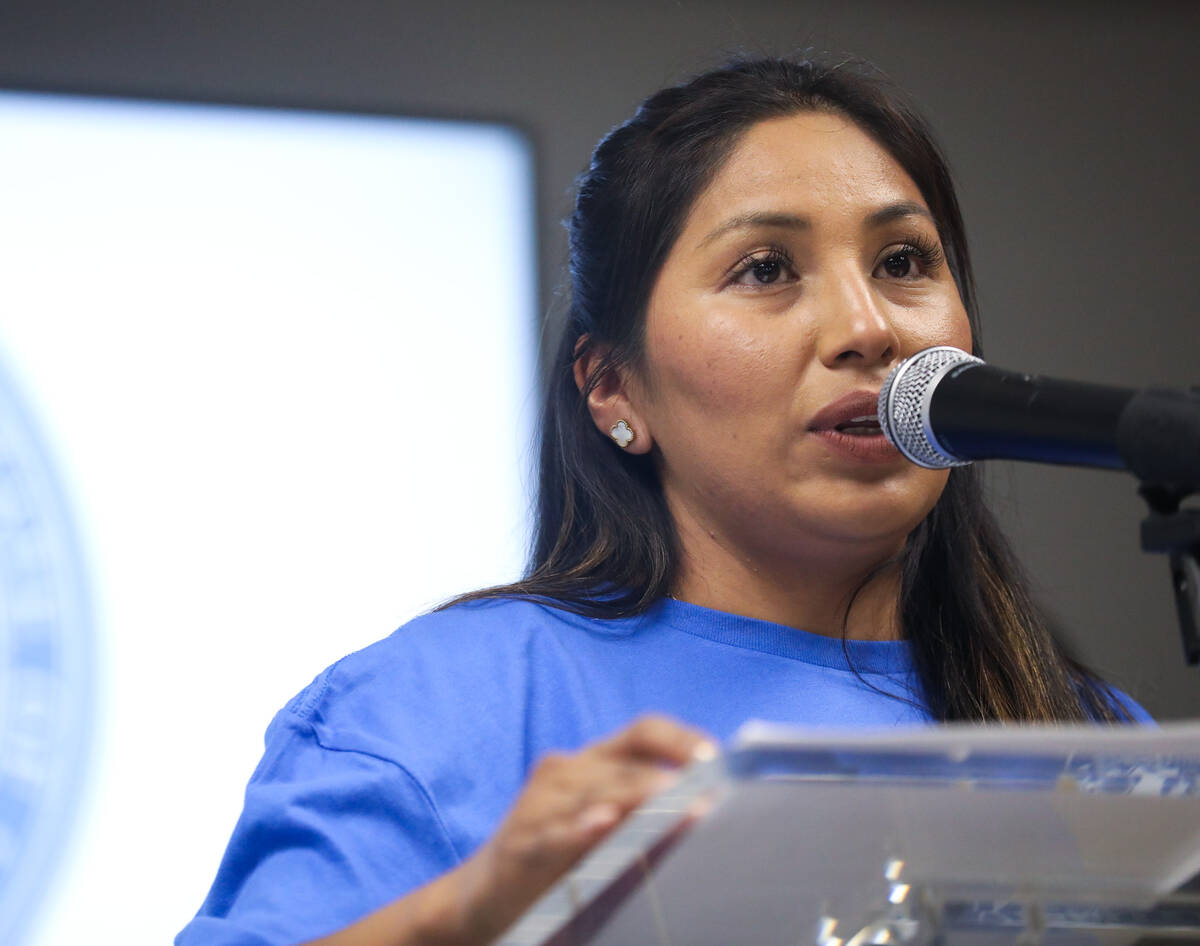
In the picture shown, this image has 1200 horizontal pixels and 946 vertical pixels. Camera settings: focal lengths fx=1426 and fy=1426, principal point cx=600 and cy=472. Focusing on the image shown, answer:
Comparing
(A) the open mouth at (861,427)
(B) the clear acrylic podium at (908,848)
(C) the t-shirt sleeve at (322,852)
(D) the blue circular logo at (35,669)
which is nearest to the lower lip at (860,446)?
(A) the open mouth at (861,427)

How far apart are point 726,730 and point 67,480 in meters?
1.32

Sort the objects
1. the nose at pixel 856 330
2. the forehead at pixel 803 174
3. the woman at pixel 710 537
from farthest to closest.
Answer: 1. the forehead at pixel 803 174
2. the nose at pixel 856 330
3. the woman at pixel 710 537

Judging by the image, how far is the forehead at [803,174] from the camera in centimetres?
136

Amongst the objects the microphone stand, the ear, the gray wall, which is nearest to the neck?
the ear

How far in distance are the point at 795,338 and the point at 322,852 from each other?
1.99 ft

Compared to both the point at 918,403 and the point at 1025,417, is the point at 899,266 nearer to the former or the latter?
the point at 918,403

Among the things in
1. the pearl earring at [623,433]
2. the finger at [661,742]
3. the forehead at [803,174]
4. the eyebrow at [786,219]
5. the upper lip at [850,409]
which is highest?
the forehead at [803,174]

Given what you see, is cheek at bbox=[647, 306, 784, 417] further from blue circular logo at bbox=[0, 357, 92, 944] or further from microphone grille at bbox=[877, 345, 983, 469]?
blue circular logo at bbox=[0, 357, 92, 944]

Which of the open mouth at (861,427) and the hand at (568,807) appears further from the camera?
the open mouth at (861,427)

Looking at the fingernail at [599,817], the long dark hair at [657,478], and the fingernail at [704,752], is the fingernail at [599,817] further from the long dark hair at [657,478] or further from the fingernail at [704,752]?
the long dark hair at [657,478]

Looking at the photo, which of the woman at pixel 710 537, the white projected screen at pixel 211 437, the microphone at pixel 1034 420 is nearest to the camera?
the microphone at pixel 1034 420

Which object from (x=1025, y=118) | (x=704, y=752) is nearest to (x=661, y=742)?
(x=704, y=752)

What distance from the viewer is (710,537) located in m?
1.42

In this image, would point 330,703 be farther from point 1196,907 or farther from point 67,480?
point 67,480
